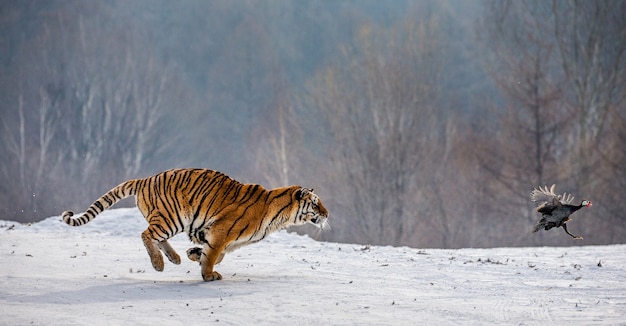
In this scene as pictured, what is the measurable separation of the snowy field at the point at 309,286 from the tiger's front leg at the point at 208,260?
14 centimetres

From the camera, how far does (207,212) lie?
31.6 feet

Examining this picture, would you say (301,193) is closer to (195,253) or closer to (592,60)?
(195,253)

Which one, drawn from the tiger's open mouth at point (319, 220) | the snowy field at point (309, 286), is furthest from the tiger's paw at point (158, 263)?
the tiger's open mouth at point (319, 220)

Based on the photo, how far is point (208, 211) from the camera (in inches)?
379

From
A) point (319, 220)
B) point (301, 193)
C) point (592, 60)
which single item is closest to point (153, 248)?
point (301, 193)

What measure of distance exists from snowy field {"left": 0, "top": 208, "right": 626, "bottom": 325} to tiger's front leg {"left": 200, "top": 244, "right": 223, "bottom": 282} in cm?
14

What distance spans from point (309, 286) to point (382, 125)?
24493 mm

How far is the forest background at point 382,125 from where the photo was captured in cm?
3197

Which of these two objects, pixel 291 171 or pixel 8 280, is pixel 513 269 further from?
pixel 291 171

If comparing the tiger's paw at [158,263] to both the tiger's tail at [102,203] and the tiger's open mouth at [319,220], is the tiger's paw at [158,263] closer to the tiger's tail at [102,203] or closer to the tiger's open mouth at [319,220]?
the tiger's tail at [102,203]

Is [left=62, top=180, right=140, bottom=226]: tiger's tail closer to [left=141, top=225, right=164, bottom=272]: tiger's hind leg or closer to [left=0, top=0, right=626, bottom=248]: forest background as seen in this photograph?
[left=141, top=225, right=164, bottom=272]: tiger's hind leg

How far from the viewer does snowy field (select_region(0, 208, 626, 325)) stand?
797cm

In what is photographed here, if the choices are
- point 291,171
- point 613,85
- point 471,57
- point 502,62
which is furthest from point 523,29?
point 471,57

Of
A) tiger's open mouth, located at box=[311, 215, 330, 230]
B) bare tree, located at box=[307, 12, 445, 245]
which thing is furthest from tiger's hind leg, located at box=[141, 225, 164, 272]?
bare tree, located at box=[307, 12, 445, 245]
